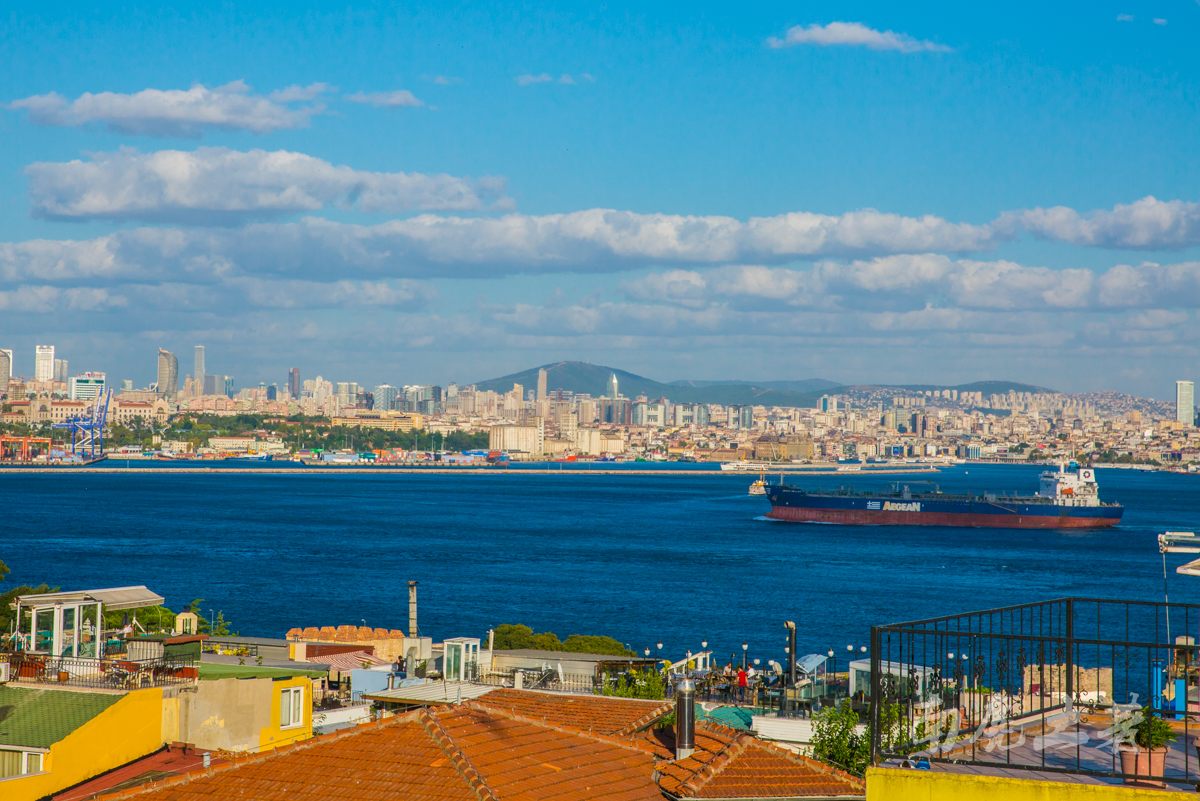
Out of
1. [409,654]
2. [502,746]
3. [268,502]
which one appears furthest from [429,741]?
[268,502]

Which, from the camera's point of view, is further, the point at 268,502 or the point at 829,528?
the point at 268,502

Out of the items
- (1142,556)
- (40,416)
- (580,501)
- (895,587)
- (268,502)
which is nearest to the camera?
(895,587)

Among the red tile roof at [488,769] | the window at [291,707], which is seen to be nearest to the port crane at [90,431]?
the window at [291,707]

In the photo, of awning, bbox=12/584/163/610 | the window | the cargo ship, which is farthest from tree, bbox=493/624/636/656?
the cargo ship

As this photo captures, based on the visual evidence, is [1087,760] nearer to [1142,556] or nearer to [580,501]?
[1142,556]

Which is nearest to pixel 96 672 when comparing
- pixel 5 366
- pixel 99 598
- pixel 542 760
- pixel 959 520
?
pixel 99 598

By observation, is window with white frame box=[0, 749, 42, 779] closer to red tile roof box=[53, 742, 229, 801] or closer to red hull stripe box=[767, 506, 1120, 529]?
red tile roof box=[53, 742, 229, 801]
